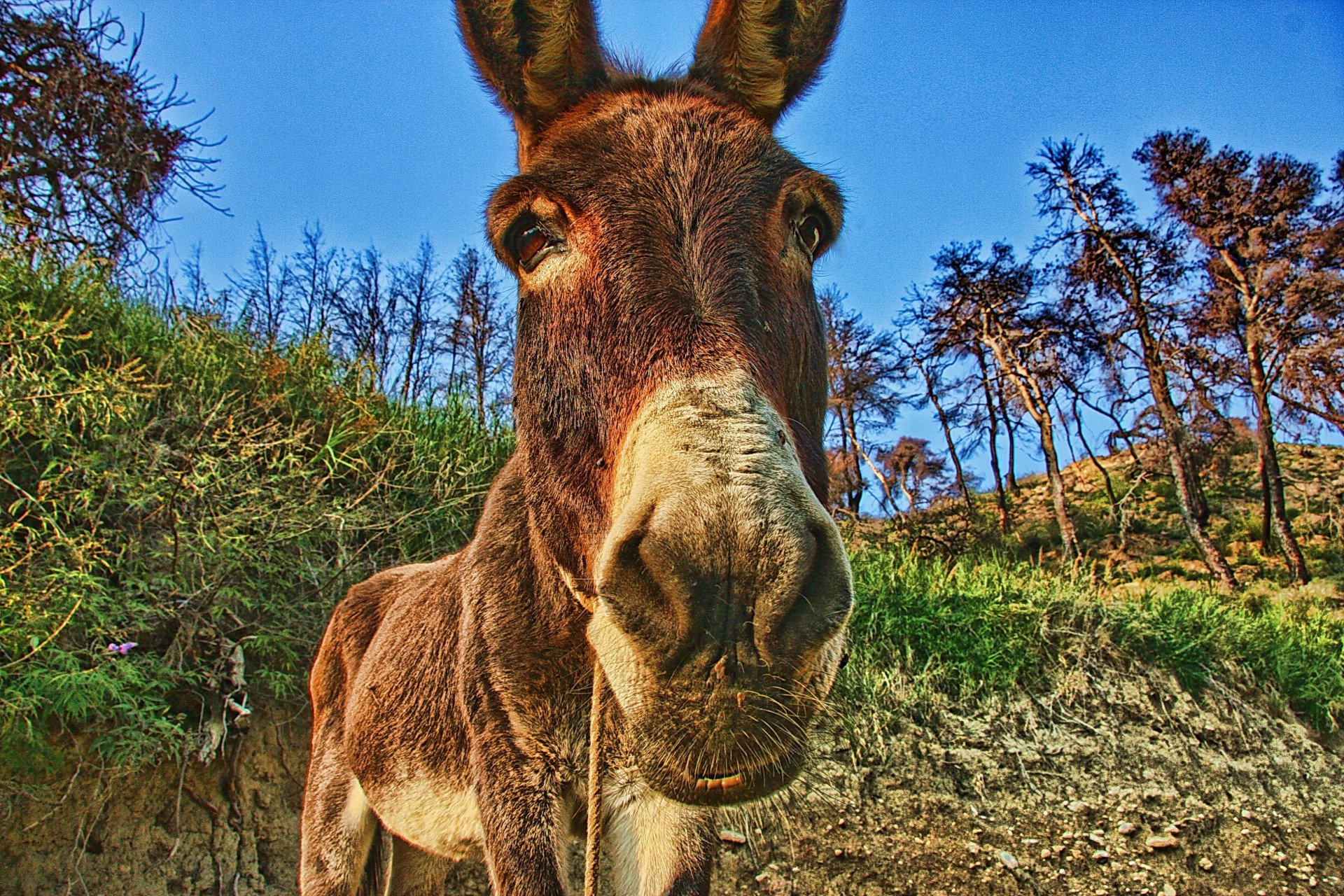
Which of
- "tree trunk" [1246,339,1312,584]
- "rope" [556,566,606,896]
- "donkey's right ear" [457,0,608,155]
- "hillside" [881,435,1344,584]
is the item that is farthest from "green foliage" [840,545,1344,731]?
"tree trunk" [1246,339,1312,584]

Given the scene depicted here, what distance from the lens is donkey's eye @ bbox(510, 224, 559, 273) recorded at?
5.82 feet

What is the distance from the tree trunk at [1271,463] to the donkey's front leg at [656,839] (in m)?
14.7

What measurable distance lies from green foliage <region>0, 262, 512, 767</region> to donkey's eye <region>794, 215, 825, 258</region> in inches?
152

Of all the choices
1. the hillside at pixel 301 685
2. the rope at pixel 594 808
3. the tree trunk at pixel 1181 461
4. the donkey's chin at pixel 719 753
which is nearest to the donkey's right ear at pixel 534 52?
the rope at pixel 594 808

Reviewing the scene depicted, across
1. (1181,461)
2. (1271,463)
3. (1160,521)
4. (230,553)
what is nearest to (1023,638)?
(230,553)

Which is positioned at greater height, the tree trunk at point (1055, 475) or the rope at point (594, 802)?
the tree trunk at point (1055, 475)

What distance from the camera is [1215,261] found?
47.9 feet

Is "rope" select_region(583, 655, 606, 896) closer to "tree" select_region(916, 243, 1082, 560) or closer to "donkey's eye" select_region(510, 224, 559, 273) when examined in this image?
"donkey's eye" select_region(510, 224, 559, 273)

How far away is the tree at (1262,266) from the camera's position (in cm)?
1262

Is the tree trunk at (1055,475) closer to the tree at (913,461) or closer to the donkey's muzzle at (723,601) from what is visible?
the tree at (913,461)

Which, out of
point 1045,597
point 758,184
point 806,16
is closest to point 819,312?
point 758,184

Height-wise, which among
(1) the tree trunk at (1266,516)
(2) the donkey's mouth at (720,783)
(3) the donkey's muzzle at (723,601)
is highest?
(1) the tree trunk at (1266,516)

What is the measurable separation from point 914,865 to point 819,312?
3.66 m

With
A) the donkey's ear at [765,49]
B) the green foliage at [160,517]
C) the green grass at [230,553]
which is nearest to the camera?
the donkey's ear at [765,49]
